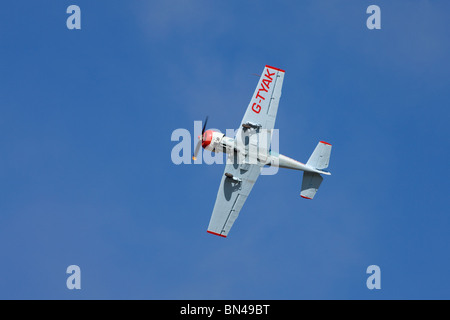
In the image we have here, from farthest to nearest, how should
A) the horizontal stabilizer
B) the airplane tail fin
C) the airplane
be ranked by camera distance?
the horizontal stabilizer → the airplane tail fin → the airplane

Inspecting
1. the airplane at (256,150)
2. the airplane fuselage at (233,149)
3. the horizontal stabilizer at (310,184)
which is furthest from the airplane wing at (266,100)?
the horizontal stabilizer at (310,184)

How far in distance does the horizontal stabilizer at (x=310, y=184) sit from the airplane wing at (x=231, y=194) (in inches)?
145

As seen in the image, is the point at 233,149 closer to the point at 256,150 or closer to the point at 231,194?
the point at 256,150

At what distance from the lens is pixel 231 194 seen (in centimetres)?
4806

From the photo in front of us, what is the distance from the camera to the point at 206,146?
153 ft

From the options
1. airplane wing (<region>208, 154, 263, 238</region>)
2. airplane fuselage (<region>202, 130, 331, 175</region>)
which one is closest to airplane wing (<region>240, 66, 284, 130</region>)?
airplane fuselage (<region>202, 130, 331, 175</region>)

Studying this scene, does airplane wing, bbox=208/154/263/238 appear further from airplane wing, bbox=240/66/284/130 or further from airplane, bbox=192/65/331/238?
airplane wing, bbox=240/66/284/130

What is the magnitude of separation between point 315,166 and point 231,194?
6.51 meters

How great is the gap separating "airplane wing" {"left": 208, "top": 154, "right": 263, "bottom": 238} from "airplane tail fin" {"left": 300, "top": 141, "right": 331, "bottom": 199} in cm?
379

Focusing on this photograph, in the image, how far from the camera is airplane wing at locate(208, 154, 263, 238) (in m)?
47.0

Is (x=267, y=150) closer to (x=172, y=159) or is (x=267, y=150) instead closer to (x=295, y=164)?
(x=295, y=164)

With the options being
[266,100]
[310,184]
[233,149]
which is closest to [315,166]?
[310,184]

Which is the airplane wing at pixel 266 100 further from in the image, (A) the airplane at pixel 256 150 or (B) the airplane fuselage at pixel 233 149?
(B) the airplane fuselage at pixel 233 149
